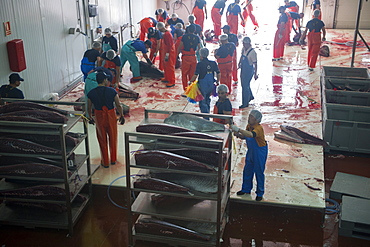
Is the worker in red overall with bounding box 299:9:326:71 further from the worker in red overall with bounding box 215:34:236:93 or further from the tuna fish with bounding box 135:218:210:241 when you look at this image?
the tuna fish with bounding box 135:218:210:241

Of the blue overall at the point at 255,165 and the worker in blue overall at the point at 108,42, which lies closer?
the blue overall at the point at 255,165

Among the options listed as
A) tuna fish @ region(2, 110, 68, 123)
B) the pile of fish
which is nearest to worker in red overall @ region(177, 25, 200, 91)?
the pile of fish

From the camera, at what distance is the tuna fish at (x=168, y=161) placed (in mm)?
5613

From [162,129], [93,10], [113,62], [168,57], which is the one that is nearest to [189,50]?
[168,57]

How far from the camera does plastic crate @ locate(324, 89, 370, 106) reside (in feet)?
34.0

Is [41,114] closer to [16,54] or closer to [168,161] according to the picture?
[168,161]

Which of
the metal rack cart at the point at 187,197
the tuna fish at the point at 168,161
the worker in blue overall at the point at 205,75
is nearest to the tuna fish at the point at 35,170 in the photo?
the metal rack cart at the point at 187,197

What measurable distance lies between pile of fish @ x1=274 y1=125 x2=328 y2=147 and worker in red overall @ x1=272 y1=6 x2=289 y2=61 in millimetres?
6645

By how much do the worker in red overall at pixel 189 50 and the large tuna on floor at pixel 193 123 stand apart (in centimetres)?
604

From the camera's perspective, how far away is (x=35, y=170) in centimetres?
632

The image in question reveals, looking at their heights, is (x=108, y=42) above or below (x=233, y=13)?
below

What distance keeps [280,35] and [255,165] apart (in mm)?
9864

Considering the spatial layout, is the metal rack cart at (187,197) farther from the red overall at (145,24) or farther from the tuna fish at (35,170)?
the red overall at (145,24)

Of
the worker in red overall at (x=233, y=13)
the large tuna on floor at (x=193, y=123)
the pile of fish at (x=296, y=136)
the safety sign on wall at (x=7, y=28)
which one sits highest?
the safety sign on wall at (x=7, y=28)
